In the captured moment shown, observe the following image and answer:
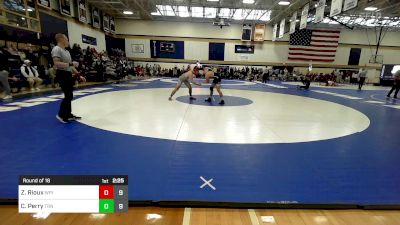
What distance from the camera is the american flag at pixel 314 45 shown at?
24844mm

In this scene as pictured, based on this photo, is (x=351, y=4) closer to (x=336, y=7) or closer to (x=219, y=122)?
(x=336, y=7)

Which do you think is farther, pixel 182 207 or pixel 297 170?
pixel 297 170

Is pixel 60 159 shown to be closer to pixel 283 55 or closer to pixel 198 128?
pixel 198 128

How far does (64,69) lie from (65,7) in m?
13.4

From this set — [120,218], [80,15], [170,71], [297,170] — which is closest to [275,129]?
[297,170]

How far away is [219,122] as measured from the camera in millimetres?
5230

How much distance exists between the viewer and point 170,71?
24.9 m

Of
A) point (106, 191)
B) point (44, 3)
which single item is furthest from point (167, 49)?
point (106, 191)

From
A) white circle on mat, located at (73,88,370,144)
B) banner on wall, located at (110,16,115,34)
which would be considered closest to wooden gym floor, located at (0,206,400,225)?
white circle on mat, located at (73,88,370,144)

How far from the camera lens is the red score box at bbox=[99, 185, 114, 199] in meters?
1.27

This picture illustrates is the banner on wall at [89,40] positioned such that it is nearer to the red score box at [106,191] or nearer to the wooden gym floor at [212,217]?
the wooden gym floor at [212,217]

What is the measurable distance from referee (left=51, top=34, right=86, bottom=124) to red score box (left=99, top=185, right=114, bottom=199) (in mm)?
3866

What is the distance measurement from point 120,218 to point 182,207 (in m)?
0.56
